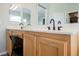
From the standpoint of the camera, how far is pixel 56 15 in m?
1.88

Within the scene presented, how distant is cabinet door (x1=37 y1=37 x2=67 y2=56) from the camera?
113cm

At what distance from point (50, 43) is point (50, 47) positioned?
45 millimetres

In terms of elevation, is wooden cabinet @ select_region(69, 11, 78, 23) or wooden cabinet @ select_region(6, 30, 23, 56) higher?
wooden cabinet @ select_region(69, 11, 78, 23)

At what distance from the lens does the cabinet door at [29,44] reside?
1634mm

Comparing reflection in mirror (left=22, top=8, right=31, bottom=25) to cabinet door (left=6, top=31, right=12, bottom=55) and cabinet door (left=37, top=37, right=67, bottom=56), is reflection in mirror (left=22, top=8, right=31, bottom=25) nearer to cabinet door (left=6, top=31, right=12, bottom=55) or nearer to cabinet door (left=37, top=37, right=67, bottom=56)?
cabinet door (left=6, top=31, right=12, bottom=55)

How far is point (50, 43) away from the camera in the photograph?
4.17 ft

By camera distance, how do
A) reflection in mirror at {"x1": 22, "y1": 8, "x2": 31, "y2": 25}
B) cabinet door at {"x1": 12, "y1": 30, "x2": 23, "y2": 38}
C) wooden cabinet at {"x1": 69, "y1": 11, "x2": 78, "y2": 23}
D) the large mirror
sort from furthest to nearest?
the large mirror
reflection in mirror at {"x1": 22, "y1": 8, "x2": 31, "y2": 25}
cabinet door at {"x1": 12, "y1": 30, "x2": 23, "y2": 38}
wooden cabinet at {"x1": 69, "y1": 11, "x2": 78, "y2": 23}

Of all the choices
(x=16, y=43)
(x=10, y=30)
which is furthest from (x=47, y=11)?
(x=10, y=30)

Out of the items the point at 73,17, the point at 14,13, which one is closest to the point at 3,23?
the point at 14,13

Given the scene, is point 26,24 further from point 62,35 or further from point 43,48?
point 62,35

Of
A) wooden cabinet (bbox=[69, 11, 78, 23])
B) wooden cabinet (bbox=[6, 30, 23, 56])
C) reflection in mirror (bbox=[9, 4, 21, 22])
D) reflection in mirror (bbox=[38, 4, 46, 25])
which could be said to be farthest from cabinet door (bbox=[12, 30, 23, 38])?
wooden cabinet (bbox=[69, 11, 78, 23])

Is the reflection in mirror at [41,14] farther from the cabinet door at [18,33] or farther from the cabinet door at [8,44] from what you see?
the cabinet door at [8,44]

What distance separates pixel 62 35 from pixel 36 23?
143cm

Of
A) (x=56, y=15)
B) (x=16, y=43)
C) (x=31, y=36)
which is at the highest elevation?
(x=56, y=15)
